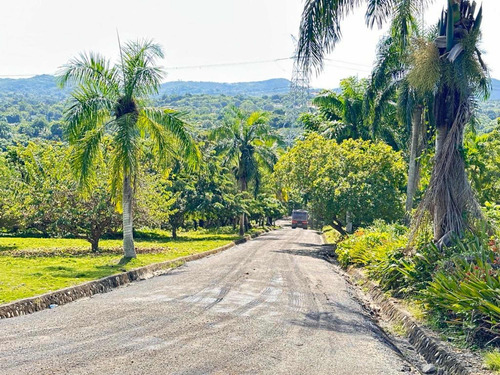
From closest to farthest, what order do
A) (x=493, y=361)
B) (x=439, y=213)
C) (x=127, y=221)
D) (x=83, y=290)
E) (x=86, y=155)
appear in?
1. (x=493, y=361)
2. (x=83, y=290)
3. (x=439, y=213)
4. (x=86, y=155)
5. (x=127, y=221)

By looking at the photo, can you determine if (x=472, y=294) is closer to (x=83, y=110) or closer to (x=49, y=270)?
(x=49, y=270)

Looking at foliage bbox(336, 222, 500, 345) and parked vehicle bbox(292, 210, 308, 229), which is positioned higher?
foliage bbox(336, 222, 500, 345)

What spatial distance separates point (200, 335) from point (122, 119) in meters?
11.2

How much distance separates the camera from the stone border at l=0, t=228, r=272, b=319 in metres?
9.63

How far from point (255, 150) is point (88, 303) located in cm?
2999

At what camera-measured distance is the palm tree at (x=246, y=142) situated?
129 ft

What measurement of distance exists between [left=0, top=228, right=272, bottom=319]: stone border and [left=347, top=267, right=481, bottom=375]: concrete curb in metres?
6.61

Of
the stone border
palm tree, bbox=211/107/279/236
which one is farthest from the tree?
palm tree, bbox=211/107/279/236

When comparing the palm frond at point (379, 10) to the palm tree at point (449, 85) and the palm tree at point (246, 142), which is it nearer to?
the palm tree at point (449, 85)

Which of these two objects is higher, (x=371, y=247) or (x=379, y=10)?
(x=379, y=10)

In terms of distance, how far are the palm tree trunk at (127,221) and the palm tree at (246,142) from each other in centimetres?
2042

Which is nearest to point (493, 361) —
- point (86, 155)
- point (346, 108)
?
point (86, 155)

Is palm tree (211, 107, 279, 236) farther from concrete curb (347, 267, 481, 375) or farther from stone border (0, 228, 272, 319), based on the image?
concrete curb (347, 267, 481, 375)

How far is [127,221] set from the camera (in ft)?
61.0
